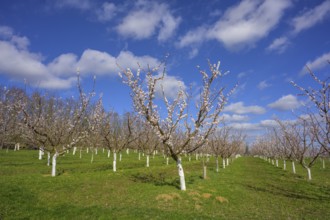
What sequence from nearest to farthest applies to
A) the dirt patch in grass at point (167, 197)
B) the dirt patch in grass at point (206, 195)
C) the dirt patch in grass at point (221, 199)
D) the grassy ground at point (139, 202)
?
1. the grassy ground at point (139, 202)
2. the dirt patch in grass at point (167, 197)
3. the dirt patch in grass at point (221, 199)
4. the dirt patch in grass at point (206, 195)

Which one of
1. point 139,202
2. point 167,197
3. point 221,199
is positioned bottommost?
point 221,199

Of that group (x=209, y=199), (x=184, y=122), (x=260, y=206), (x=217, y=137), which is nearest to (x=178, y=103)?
(x=184, y=122)

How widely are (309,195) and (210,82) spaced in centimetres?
1477

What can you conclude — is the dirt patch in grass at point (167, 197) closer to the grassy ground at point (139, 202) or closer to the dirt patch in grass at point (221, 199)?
the grassy ground at point (139, 202)

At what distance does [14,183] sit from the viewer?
2112 cm

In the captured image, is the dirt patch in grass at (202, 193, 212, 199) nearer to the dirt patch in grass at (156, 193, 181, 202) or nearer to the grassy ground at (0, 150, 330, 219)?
the grassy ground at (0, 150, 330, 219)

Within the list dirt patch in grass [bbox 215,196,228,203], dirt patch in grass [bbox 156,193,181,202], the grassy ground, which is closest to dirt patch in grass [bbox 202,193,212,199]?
the grassy ground

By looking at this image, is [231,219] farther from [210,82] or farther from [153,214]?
[210,82]

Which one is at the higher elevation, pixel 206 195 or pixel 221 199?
pixel 206 195

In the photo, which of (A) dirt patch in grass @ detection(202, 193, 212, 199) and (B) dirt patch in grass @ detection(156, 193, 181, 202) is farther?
(A) dirt patch in grass @ detection(202, 193, 212, 199)

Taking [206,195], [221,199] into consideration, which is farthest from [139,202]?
[221,199]

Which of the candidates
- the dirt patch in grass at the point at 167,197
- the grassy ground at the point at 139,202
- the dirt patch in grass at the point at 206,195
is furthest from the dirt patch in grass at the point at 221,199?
the dirt patch in grass at the point at 167,197

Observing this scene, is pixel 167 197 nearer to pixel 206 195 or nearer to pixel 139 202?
pixel 139 202

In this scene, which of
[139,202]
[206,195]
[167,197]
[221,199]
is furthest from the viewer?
[206,195]
